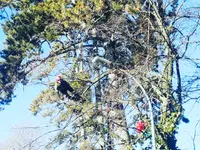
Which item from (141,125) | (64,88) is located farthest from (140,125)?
(64,88)

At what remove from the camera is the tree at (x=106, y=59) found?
1265cm

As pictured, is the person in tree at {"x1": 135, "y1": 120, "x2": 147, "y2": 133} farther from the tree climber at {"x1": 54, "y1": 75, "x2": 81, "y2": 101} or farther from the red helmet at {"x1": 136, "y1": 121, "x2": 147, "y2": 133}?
the tree climber at {"x1": 54, "y1": 75, "x2": 81, "y2": 101}

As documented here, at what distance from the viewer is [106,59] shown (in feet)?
42.6

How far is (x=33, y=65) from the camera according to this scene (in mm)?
14969

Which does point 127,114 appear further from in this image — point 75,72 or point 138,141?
point 75,72

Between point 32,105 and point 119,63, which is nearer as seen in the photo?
point 119,63

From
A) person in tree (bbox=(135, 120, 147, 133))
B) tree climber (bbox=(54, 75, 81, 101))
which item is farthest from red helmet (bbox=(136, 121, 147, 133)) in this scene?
tree climber (bbox=(54, 75, 81, 101))

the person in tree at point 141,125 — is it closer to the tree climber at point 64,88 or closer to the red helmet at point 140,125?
the red helmet at point 140,125

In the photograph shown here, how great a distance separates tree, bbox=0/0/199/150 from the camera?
41.5 ft

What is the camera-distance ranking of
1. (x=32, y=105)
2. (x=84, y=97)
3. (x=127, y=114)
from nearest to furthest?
1. (x=127, y=114)
2. (x=84, y=97)
3. (x=32, y=105)

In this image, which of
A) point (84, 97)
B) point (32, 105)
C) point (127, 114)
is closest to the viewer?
point (127, 114)

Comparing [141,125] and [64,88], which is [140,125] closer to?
[141,125]

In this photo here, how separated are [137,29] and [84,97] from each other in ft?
9.21

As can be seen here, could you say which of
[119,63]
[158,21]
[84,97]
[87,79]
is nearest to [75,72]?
[87,79]
